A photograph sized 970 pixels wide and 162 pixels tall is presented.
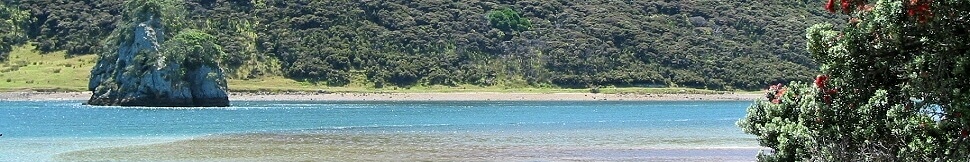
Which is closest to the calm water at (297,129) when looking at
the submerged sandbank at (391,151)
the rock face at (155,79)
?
the submerged sandbank at (391,151)

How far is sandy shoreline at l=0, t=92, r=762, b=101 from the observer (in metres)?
144

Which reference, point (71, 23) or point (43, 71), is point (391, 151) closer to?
point (43, 71)

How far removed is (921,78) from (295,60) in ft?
499

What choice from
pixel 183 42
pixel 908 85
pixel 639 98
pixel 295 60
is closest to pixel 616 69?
pixel 639 98

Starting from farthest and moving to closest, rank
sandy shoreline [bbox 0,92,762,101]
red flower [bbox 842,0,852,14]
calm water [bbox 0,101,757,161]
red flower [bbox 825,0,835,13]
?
sandy shoreline [bbox 0,92,762,101], calm water [bbox 0,101,757,161], red flower [bbox 825,0,835,13], red flower [bbox 842,0,852,14]

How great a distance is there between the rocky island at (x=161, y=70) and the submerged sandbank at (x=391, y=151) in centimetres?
5954

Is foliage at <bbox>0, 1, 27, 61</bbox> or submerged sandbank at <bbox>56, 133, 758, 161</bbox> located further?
foliage at <bbox>0, 1, 27, 61</bbox>

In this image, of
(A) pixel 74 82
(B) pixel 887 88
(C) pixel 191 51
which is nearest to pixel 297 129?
(C) pixel 191 51

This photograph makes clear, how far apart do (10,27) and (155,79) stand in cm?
6918

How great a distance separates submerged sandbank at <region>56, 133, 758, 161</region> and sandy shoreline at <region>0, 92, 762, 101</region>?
91.2 meters

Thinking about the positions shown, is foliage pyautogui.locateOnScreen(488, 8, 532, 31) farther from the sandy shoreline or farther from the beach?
the beach

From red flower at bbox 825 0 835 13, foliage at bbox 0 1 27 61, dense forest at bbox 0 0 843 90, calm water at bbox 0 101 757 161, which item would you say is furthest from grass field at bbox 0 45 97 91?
red flower at bbox 825 0 835 13

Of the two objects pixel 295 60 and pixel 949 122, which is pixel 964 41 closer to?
pixel 949 122

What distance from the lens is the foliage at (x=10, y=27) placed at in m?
169
